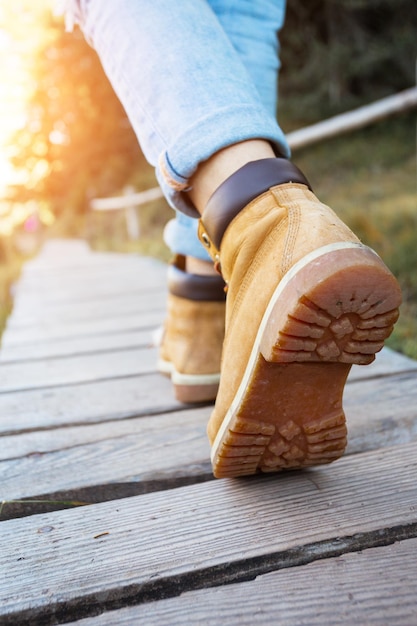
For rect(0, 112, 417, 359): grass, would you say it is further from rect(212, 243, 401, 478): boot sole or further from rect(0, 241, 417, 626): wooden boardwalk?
rect(212, 243, 401, 478): boot sole

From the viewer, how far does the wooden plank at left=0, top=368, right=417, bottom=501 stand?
2.54 ft

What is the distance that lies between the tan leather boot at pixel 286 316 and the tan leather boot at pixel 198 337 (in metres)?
0.25

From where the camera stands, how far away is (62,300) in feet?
8.23

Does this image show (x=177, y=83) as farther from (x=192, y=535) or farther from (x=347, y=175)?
(x=347, y=175)

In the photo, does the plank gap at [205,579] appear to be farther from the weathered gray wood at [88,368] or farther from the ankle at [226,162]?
the weathered gray wood at [88,368]

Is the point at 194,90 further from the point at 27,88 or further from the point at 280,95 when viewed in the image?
the point at 27,88

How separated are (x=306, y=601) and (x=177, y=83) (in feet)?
1.96

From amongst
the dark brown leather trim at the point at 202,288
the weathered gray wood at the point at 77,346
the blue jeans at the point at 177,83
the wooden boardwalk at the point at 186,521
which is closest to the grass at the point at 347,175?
the weathered gray wood at the point at 77,346

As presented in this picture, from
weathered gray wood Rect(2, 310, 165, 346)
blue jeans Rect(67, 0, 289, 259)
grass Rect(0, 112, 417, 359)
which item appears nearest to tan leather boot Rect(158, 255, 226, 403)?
blue jeans Rect(67, 0, 289, 259)

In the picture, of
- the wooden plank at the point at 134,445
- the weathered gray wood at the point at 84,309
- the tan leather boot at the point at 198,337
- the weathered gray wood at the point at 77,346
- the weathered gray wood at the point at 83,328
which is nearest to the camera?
the wooden plank at the point at 134,445

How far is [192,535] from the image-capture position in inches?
24.3

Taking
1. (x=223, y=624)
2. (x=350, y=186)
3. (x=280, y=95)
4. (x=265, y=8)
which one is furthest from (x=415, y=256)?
(x=280, y=95)

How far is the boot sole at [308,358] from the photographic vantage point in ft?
1.77

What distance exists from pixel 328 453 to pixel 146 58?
55 cm
